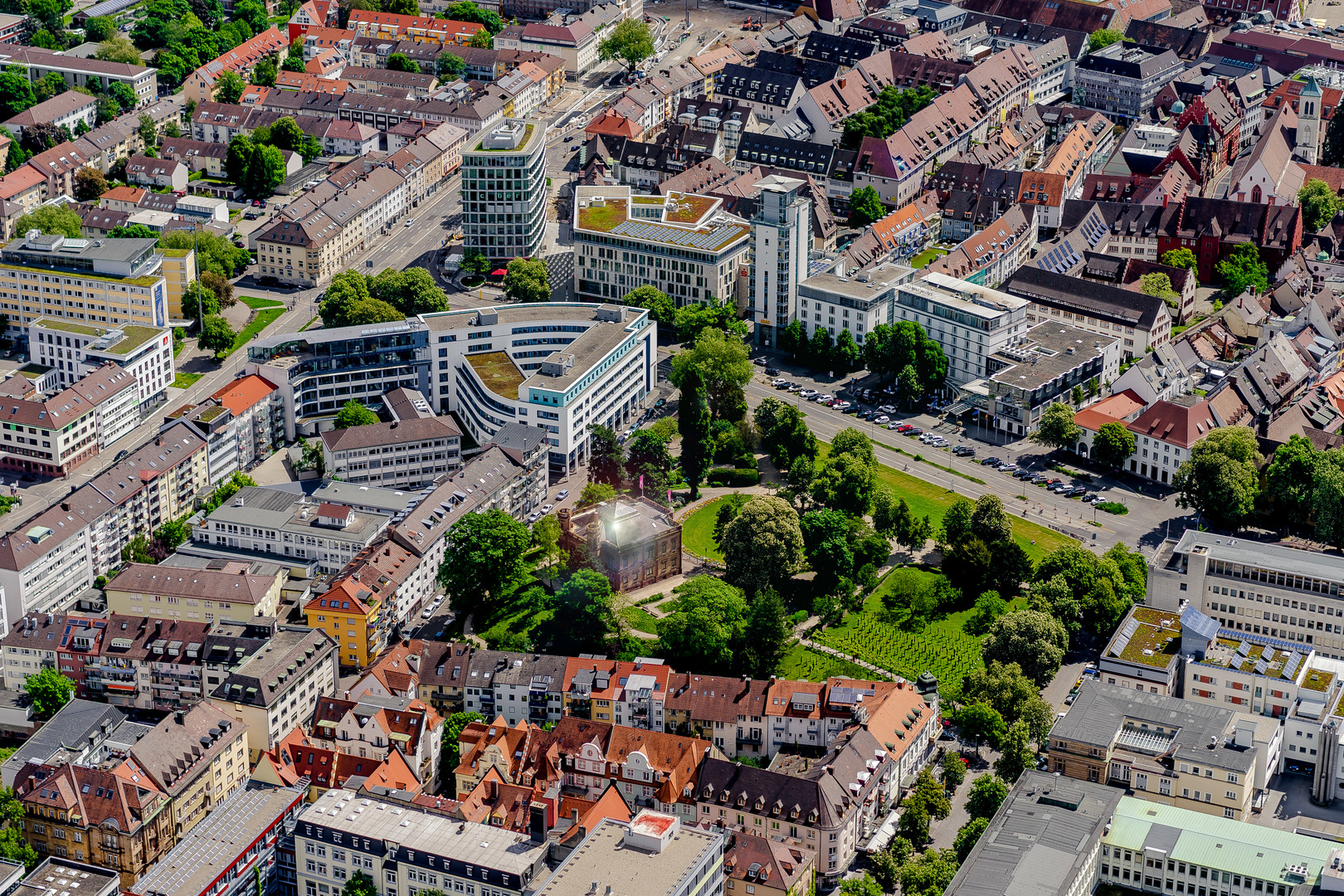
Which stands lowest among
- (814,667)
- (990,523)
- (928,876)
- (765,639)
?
(928,876)

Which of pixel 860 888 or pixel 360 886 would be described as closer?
pixel 360 886

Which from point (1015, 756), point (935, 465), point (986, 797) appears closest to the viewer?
point (986, 797)

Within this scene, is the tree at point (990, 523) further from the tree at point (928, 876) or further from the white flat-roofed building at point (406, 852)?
the white flat-roofed building at point (406, 852)

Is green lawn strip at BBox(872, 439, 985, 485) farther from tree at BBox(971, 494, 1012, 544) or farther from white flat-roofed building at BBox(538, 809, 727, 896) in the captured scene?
white flat-roofed building at BBox(538, 809, 727, 896)

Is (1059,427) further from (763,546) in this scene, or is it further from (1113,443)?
(763,546)

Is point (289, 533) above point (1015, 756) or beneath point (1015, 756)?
above

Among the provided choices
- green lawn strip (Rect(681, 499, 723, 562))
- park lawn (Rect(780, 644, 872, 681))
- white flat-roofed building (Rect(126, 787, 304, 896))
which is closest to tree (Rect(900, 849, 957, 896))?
park lawn (Rect(780, 644, 872, 681))

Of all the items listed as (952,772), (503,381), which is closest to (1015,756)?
(952,772)

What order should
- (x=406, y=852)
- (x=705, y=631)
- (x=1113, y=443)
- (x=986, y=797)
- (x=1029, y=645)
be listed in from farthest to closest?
1. (x=1113, y=443)
2. (x=705, y=631)
3. (x=1029, y=645)
4. (x=986, y=797)
5. (x=406, y=852)
